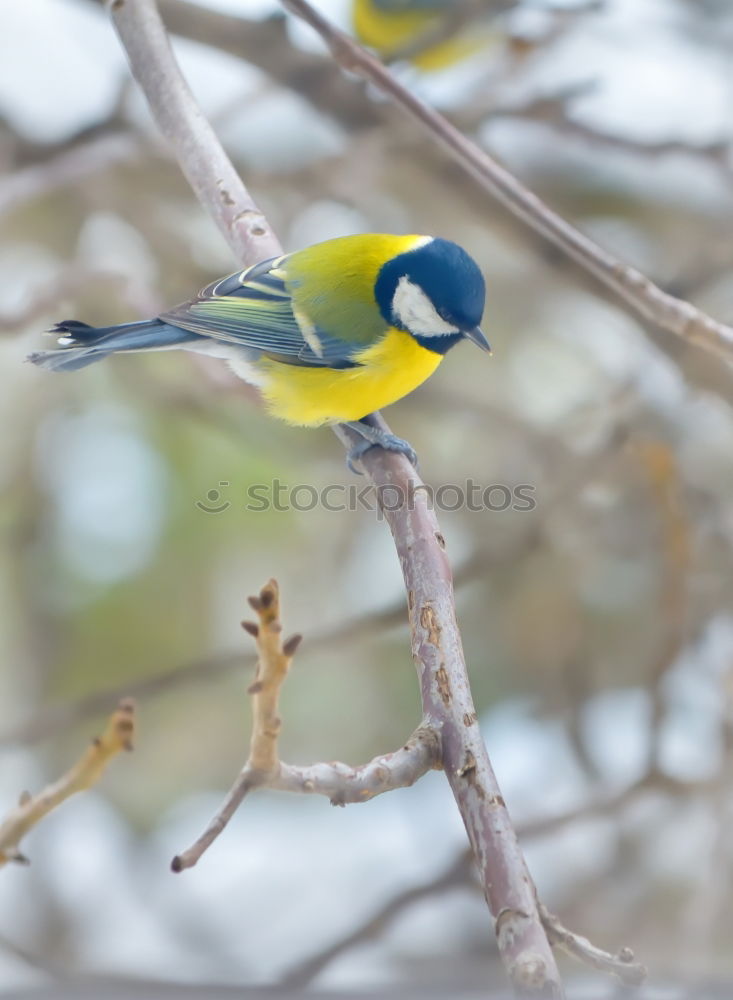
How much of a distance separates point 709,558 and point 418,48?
0.91m

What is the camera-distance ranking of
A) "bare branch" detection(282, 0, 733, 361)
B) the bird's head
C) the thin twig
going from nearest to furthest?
"bare branch" detection(282, 0, 733, 361)
the bird's head
the thin twig

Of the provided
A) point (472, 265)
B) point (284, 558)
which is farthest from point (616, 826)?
point (472, 265)

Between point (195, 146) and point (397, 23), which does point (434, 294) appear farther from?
point (397, 23)

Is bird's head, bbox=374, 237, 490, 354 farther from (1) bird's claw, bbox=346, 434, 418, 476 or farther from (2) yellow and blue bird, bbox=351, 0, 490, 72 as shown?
(2) yellow and blue bird, bbox=351, 0, 490, 72

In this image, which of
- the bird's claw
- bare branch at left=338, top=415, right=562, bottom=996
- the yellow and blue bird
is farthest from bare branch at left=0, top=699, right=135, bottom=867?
the yellow and blue bird

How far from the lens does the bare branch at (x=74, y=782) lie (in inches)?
23.7

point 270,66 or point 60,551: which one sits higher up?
point 270,66

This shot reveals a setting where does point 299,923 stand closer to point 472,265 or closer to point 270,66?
point 472,265

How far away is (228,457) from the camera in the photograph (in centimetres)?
208

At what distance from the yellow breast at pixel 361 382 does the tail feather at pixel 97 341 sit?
171mm

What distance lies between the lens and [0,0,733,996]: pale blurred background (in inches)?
63.6

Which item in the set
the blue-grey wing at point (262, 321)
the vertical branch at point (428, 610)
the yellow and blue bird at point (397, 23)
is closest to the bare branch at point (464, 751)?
the vertical branch at point (428, 610)

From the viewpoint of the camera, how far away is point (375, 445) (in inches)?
47.3

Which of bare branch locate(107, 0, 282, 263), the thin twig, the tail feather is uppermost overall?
bare branch locate(107, 0, 282, 263)
